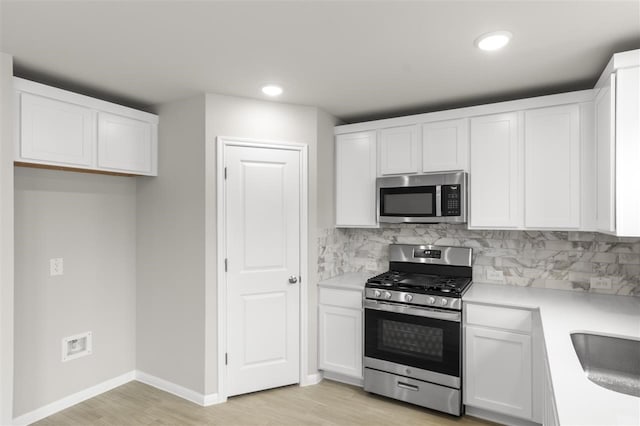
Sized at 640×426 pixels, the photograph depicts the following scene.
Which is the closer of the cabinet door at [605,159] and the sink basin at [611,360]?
the sink basin at [611,360]

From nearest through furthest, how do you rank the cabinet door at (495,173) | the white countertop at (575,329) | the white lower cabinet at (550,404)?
the white countertop at (575,329), the white lower cabinet at (550,404), the cabinet door at (495,173)

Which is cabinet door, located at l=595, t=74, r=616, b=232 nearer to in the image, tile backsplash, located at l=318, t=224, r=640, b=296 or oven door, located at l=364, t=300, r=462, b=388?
tile backsplash, located at l=318, t=224, r=640, b=296

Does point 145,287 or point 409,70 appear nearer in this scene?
point 409,70

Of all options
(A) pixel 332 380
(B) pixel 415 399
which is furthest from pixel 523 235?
(A) pixel 332 380

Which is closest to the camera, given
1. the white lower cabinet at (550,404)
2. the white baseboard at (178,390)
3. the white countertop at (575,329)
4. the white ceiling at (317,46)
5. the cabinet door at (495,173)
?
the white countertop at (575,329)

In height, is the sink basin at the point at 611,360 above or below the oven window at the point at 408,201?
below

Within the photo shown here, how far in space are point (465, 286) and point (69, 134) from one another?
10.0ft

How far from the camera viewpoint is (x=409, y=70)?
243cm

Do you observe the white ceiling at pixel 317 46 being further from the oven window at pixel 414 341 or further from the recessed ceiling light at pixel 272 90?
the oven window at pixel 414 341

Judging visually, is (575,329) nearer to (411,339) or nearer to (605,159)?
(605,159)

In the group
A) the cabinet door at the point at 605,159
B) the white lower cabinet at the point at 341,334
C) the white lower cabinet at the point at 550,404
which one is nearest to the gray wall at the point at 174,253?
the white lower cabinet at the point at 341,334

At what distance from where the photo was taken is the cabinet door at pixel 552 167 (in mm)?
2562

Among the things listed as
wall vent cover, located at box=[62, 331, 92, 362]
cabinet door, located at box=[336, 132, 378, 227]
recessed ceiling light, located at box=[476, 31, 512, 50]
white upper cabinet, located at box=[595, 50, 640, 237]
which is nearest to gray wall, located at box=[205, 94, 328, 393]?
cabinet door, located at box=[336, 132, 378, 227]

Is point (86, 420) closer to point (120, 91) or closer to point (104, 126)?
point (104, 126)
